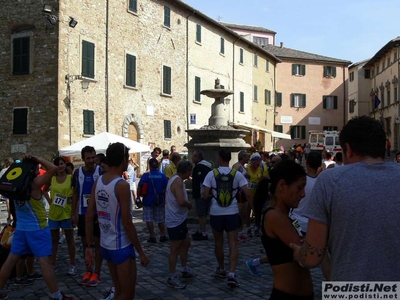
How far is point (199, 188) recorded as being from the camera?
10.2 metres

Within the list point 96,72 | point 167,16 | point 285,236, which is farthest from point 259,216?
point 167,16

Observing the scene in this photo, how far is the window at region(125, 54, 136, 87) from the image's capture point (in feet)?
79.8

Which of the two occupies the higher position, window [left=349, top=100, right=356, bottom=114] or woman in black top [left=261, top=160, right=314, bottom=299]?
window [left=349, top=100, right=356, bottom=114]

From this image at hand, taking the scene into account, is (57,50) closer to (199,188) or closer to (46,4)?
(46,4)

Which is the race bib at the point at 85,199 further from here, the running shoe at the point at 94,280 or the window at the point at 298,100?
the window at the point at 298,100

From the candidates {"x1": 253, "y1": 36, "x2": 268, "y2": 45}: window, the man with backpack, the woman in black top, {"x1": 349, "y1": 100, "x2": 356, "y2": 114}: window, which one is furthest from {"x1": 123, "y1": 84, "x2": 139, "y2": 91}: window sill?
{"x1": 253, "y1": 36, "x2": 268, "y2": 45}: window

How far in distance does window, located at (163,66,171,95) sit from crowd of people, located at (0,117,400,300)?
58.1ft

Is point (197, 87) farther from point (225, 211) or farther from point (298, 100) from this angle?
point (225, 211)

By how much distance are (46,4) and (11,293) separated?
55.1 ft

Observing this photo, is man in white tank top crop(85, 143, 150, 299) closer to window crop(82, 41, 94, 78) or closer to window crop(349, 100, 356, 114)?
window crop(82, 41, 94, 78)

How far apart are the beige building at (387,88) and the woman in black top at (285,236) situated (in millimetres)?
38509

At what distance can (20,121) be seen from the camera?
2098cm

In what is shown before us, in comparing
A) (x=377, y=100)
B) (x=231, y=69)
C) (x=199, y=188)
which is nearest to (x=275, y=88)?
(x=377, y=100)

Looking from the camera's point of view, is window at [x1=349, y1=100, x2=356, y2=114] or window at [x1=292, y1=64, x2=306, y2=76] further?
window at [x1=349, y1=100, x2=356, y2=114]
